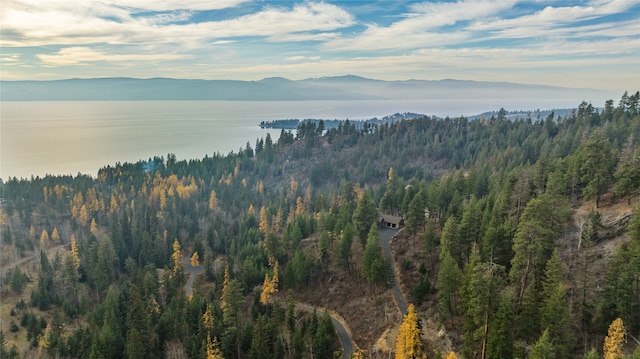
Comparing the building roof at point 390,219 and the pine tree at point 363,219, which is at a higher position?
the pine tree at point 363,219

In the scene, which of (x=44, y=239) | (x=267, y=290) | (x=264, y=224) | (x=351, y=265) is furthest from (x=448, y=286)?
(x=44, y=239)

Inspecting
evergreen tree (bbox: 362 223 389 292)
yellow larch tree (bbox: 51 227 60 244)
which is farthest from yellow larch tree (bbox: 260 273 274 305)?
yellow larch tree (bbox: 51 227 60 244)

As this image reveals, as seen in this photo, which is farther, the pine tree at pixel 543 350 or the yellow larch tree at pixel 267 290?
the yellow larch tree at pixel 267 290

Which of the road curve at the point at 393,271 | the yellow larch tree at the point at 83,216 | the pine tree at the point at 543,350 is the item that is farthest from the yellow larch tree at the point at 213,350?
the yellow larch tree at the point at 83,216

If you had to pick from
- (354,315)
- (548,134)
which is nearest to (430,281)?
(354,315)

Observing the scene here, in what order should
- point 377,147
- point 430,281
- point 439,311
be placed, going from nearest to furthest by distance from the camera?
point 439,311 → point 430,281 → point 377,147

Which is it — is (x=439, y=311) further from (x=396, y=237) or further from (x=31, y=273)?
(x=31, y=273)

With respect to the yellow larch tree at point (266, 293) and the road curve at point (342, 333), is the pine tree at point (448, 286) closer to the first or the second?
the road curve at point (342, 333)

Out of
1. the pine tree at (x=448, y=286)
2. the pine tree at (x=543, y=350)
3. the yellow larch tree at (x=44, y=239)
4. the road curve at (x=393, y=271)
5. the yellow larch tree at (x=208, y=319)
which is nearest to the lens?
the pine tree at (x=543, y=350)
